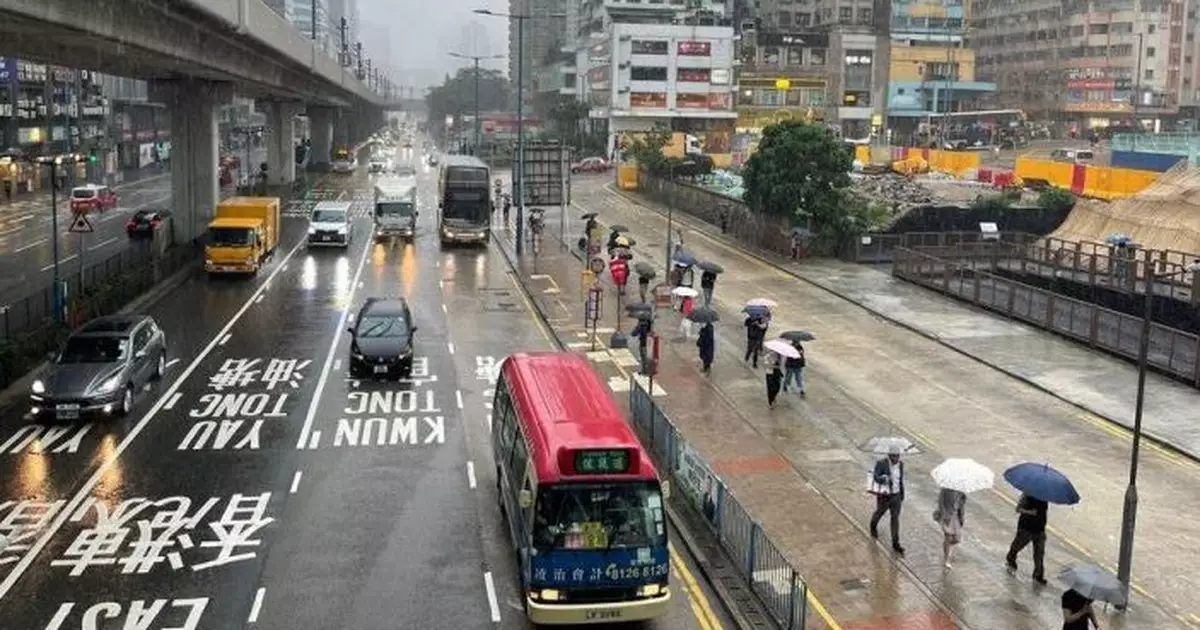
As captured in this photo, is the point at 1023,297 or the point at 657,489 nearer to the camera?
the point at 657,489

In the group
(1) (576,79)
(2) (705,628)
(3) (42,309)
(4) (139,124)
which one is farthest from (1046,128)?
(2) (705,628)

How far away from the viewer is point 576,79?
17112 cm

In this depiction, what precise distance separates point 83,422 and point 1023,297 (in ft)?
95.6

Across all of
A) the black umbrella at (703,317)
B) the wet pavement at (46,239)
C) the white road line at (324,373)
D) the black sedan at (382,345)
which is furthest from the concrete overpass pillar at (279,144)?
the black umbrella at (703,317)

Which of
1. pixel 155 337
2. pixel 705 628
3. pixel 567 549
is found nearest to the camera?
pixel 567 549

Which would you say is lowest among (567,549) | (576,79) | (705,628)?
(705,628)

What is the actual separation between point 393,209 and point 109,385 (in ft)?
115

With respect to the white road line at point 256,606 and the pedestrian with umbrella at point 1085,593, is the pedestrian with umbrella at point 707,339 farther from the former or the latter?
the pedestrian with umbrella at point 1085,593

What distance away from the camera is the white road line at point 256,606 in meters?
15.2

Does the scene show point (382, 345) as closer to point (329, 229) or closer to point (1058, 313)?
point (1058, 313)

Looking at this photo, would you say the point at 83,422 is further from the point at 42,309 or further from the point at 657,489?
the point at 657,489

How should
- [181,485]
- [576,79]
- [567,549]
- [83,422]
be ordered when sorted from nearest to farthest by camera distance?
[567,549] → [181,485] → [83,422] → [576,79]

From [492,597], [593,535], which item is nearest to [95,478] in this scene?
[492,597]

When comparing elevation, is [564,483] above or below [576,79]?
below
